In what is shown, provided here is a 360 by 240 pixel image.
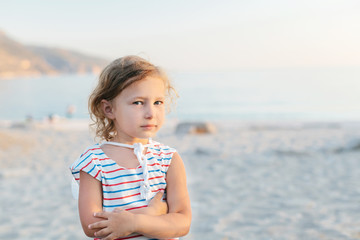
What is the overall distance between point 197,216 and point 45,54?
150600 millimetres

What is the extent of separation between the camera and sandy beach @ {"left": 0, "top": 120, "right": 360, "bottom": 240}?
4113 millimetres

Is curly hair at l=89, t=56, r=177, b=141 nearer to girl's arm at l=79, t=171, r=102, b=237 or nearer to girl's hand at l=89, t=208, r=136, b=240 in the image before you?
girl's arm at l=79, t=171, r=102, b=237

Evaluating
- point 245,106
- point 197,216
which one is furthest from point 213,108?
point 197,216

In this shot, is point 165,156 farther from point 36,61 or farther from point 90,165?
point 36,61

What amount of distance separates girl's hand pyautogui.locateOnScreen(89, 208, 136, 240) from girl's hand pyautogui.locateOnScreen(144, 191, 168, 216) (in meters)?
0.09

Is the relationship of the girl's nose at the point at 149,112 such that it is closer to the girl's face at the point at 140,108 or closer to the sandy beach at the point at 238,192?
the girl's face at the point at 140,108

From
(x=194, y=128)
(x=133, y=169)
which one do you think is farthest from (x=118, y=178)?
(x=194, y=128)

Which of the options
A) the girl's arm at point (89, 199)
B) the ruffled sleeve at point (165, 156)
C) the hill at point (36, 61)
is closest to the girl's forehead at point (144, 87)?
the ruffled sleeve at point (165, 156)

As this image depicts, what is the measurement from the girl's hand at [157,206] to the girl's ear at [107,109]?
40 cm

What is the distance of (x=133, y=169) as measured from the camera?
63.2 inches

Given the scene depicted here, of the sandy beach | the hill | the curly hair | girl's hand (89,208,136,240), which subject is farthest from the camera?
the hill

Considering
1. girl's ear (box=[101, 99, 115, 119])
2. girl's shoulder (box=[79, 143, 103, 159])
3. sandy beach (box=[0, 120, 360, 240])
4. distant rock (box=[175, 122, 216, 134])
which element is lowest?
sandy beach (box=[0, 120, 360, 240])

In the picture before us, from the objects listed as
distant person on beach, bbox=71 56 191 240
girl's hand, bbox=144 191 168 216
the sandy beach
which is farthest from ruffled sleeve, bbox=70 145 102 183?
the sandy beach

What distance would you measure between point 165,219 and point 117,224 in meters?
0.19
